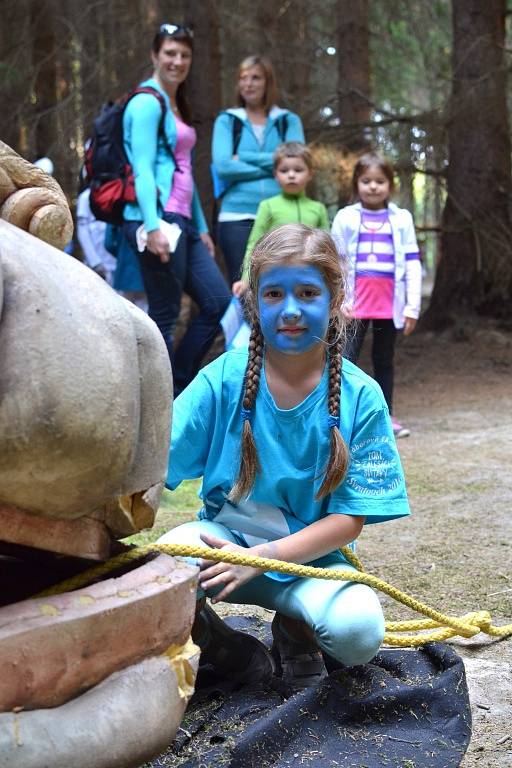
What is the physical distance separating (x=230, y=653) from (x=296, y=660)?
183mm

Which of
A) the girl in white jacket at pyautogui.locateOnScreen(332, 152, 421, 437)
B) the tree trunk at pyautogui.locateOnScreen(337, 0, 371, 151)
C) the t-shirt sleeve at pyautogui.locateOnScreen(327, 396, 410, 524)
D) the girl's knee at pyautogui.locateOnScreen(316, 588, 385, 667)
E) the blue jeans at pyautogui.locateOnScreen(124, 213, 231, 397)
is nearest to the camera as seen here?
the girl's knee at pyautogui.locateOnScreen(316, 588, 385, 667)

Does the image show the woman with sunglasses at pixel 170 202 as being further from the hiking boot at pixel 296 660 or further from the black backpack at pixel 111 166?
the hiking boot at pixel 296 660

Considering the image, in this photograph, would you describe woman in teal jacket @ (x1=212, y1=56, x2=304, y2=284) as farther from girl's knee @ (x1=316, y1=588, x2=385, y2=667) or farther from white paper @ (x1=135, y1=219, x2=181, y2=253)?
girl's knee @ (x1=316, y1=588, x2=385, y2=667)

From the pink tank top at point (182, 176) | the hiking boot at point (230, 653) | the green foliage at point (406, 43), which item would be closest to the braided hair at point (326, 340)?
the hiking boot at point (230, 653)

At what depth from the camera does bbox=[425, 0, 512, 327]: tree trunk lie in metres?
8.39

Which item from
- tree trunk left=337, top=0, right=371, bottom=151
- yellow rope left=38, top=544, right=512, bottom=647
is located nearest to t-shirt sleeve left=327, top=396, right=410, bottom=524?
yellow rope left=38, top=544, right=512, bottom=647

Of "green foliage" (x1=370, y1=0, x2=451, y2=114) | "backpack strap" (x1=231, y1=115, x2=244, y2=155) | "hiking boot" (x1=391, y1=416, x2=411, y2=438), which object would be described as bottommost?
"hiking boot" (x1=391, y1=416, x2=411, y2=438)

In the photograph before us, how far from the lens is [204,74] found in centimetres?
827

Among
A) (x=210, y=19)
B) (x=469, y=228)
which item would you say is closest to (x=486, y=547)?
(x=469, y=228)

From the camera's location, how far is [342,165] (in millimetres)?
7750

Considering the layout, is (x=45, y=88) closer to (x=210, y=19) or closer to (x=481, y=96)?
(x=210, y=19)

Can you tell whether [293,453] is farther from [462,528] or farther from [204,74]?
[204,74]

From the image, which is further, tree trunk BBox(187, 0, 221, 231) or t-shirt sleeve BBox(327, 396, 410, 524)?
tree trunk BBox(187, 0, 221, 231)

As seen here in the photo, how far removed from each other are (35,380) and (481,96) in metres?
7.63
